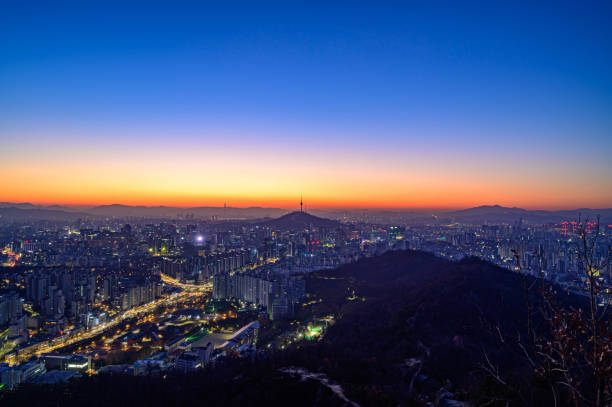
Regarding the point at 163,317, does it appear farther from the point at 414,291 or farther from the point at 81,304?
the point at 414,291

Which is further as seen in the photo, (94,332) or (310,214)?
(310,214)

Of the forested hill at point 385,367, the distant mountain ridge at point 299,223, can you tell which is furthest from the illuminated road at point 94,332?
the distant mountain ridge at point 299,223

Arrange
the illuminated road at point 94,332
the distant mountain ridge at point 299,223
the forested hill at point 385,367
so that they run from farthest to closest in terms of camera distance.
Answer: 1. the distant mountain ridge at point 299,223
2. the illuminated road at point 94,332
3. the forested hill at point 385,367

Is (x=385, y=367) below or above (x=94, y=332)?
above

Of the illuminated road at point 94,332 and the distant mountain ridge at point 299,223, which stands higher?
the distant mountain ridge at point 299,223

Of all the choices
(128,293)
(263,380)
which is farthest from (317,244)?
(263,380)

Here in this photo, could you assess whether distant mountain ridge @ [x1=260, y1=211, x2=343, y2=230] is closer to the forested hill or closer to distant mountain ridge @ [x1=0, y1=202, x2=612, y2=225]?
distant mountain ridge @ [x1=0, y1=202, x2=612, y2=225]

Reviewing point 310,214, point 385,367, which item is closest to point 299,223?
point 310,214

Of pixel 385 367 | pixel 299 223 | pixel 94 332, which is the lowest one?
pixel 94 332

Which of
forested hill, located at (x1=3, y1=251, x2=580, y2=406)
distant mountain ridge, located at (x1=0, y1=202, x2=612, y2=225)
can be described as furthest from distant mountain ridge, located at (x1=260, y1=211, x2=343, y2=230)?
forested hill, located at (x1=3, y1=251, x2=580, y2=406)

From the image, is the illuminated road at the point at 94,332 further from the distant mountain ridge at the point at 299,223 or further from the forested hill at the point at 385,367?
the distant mountain ridge at the point at 299,223

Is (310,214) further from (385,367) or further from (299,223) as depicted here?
(385,367)

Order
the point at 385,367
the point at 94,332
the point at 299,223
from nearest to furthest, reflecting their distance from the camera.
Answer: the point at 385,367
the point at 94,332
the point at 299,223
